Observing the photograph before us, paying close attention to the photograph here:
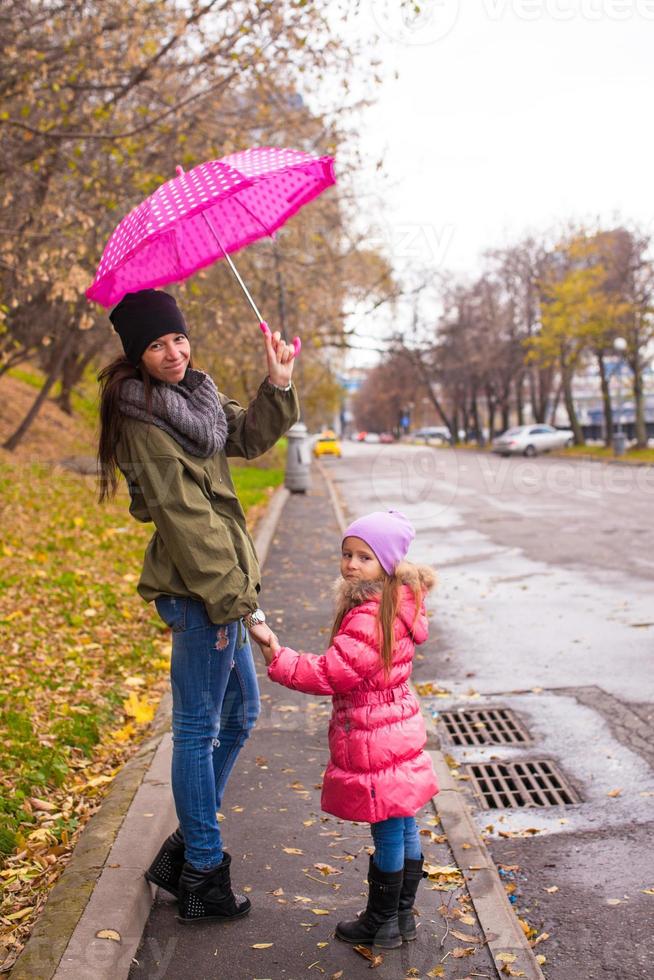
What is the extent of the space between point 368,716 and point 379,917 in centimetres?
69

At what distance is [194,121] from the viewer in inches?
A: 478

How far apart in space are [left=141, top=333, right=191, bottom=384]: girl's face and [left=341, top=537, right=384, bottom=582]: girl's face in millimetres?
816

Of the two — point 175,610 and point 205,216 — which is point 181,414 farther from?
point 205,216

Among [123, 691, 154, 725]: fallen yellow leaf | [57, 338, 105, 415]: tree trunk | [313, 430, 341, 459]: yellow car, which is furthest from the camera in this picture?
[313, 430, 341, 459]: yellow car

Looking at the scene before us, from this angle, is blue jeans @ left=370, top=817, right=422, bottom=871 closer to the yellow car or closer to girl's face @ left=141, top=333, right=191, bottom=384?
girl's face @ left=141, top=333, right=191, bottom=384

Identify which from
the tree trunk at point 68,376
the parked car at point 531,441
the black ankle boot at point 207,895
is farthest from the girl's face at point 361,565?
the parked car at point 531,441

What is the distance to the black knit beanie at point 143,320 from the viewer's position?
128 inches

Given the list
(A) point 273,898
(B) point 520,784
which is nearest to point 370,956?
(A) point 273,898

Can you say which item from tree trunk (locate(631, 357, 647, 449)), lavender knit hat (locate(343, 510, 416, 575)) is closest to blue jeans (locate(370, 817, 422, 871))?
lavender knit hat (locate(343, 510, 416, 575))

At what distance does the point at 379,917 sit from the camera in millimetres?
3340

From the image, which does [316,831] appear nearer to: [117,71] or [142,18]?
[142,18]

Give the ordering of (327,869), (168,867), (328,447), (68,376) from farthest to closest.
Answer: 1. (328,447)
2. (68,376)
3. (327,869)
4. (168,867)

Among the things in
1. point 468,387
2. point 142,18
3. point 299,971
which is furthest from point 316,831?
point 468,387

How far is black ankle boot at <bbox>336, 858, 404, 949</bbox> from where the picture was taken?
3.30 m
